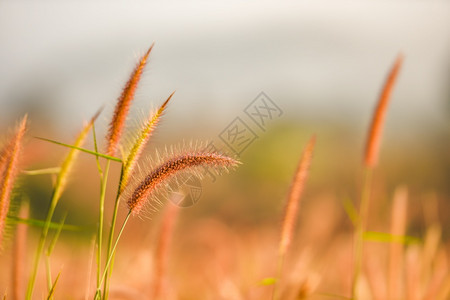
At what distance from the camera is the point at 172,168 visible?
114 cm

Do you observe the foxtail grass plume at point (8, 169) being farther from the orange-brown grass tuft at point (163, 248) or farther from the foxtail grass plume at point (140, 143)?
the orange-brown grass tuft at point (163, 248)

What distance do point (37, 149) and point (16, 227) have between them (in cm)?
46

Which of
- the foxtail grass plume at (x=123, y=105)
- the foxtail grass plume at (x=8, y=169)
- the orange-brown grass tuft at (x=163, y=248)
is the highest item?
the foxtail grass plume at (x=123, y=105)

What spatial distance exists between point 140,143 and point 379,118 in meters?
0.99

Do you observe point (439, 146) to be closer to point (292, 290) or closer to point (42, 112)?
point (42, 112)

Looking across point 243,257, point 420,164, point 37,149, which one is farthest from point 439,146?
point 37,149

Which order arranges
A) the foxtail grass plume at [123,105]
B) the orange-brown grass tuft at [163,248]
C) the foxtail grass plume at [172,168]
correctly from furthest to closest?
the orange-brown grass tuft at [163,248] < the foxtail grass plume at [123,105] < the foxtail grass plume at [172,168]

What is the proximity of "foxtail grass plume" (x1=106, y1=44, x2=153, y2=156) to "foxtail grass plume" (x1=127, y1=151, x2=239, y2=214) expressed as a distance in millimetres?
159

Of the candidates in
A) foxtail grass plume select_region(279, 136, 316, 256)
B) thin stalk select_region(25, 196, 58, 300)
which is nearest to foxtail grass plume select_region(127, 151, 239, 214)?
thin stalk select_region(25, 196, 58, 300)

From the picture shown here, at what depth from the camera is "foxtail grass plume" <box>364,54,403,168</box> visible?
1813 millimetres

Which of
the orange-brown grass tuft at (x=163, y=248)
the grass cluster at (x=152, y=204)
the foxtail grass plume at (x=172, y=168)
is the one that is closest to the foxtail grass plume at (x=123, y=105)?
the grass cluster at (x=152, y=204)

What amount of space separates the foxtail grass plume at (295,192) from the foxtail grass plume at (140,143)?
52 cm

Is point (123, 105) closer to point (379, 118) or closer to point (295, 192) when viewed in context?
point (295, 192)

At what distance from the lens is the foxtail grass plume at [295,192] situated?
1.54 meters
